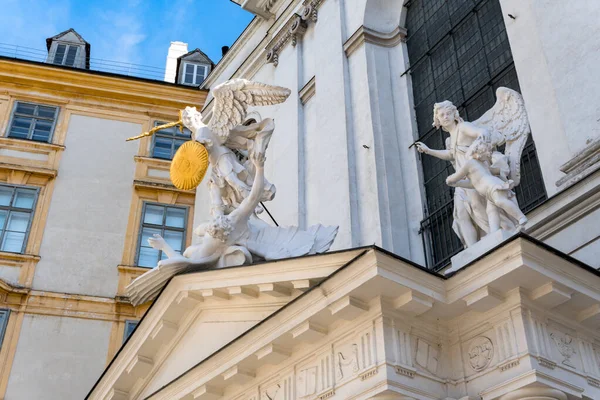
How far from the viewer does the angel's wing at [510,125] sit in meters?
8.34

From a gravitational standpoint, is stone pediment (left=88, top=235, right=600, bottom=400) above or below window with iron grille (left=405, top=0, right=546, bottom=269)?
below

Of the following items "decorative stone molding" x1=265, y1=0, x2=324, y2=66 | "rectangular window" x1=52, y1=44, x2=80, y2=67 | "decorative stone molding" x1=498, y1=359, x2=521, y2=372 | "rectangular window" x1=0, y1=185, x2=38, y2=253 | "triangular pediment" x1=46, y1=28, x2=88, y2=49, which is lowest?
"decorative stone molding" x1=498, y1=359, x2=521, y2=372

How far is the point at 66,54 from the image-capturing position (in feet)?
72.1

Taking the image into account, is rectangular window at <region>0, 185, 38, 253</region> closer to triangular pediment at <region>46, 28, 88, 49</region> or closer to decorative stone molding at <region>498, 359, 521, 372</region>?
triangular pediment at <region>46, 28, 88, 49</region>

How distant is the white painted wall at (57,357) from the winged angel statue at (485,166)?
9345mm

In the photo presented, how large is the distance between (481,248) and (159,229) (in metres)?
11.2

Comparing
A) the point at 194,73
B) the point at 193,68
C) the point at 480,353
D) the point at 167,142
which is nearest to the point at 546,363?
the point at 480,353

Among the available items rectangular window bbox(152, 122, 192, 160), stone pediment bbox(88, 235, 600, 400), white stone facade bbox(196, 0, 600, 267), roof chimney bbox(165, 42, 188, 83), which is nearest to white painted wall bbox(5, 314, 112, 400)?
white stone facade bbox(196, 0, 600, 267)

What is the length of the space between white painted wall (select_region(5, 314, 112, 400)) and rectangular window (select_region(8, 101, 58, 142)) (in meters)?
4.80

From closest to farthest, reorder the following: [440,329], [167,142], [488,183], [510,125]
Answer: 1. [440,329]
2. [488,183]
3. [510,125]
4. [167,142]

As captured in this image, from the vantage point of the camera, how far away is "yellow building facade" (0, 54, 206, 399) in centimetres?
1539

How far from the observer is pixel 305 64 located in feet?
55.1

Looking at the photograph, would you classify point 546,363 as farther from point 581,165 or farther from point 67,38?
point 67,38

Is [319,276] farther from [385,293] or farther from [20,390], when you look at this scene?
[20,390]
